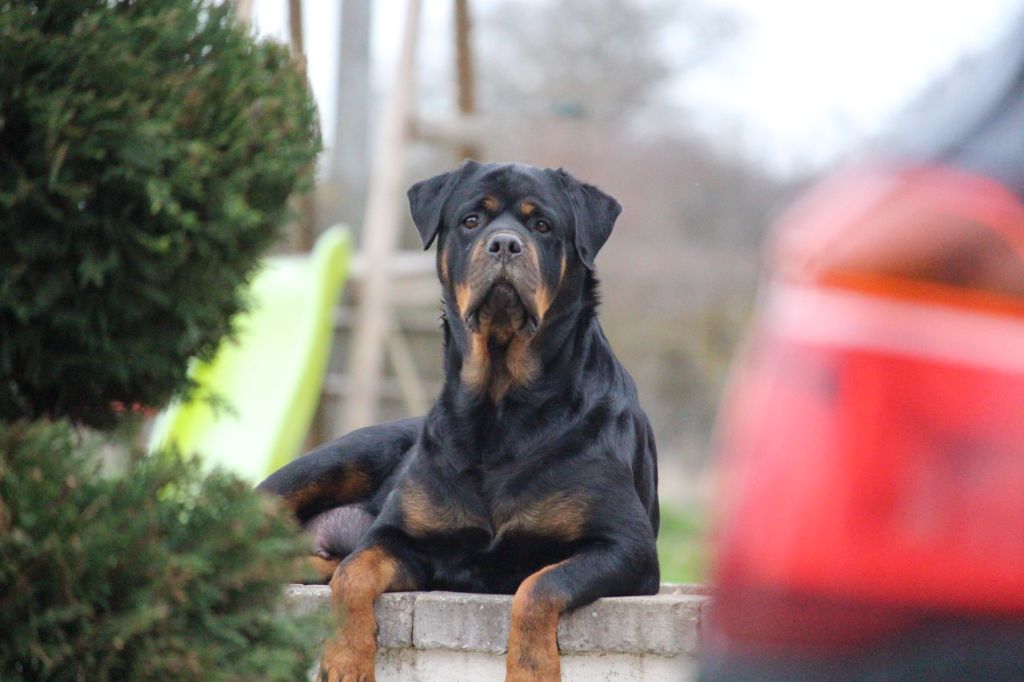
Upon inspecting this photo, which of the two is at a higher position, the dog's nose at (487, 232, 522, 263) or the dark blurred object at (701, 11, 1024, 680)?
the dog's nose at (487, 232, 522, 263)

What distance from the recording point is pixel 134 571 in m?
2.60

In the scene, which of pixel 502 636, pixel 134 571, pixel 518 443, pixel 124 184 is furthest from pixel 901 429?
pixel 518 443

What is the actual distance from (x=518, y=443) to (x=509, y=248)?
2.07 ft

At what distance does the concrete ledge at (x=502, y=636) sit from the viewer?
147 inches

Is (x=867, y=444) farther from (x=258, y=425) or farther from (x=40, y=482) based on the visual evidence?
(x=258, y=425)

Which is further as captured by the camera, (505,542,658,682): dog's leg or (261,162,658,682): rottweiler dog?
(261,162,658,682): rottweiler dog

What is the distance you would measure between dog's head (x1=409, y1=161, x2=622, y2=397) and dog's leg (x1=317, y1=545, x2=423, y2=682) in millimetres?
732

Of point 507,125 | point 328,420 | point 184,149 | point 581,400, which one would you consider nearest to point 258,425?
point 328,420

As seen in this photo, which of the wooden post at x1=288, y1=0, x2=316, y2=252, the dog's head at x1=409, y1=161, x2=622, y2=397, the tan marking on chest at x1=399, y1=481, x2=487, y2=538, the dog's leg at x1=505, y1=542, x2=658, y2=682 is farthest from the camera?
the wooden post at x1=288, y1=0, x2=316, y2=252

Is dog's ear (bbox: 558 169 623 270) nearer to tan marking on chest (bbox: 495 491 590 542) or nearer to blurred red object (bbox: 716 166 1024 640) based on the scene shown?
tan marking on chest (bbox: 495 491 590 542)

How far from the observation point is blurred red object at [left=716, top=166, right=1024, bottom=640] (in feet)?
4.08

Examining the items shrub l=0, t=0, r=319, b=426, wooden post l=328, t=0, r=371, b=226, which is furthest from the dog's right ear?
wooden post l=328, t=0, r=371, b=226

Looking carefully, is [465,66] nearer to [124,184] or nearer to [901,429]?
[124,184]

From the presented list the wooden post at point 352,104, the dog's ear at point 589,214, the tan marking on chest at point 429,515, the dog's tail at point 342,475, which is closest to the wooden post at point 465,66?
the wooden post at point 352,104
